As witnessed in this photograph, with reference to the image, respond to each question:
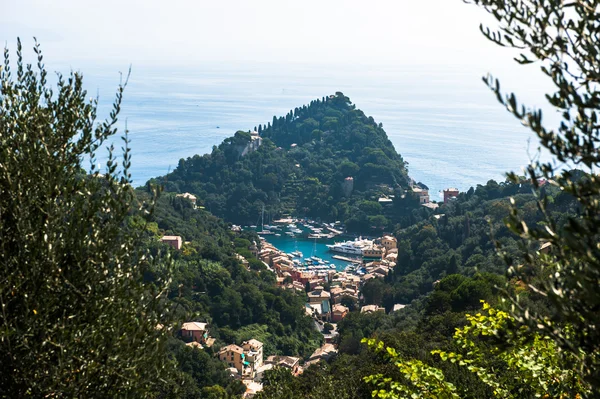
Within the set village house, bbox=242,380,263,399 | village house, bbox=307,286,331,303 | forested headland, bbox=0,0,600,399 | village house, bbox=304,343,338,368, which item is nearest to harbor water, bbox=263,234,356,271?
village house, bbox=307,286,331,303

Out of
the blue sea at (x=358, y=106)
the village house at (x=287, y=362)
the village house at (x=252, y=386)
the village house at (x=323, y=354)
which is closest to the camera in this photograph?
the village house at (x=252, y=386)

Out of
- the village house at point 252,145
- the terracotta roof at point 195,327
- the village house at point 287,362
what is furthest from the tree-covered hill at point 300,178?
the terracotta roof at point 195,327

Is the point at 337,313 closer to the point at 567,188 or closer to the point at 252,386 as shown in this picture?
the point at 252,386

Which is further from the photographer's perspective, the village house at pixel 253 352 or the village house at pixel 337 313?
the village house at pixel 337 313

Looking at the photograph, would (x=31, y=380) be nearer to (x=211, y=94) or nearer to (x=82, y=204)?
(x=82, y=204)

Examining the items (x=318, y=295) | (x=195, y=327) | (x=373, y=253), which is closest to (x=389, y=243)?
(x=373, y=253)

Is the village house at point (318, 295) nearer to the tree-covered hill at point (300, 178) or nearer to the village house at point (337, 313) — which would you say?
the village house at point (337, 313)

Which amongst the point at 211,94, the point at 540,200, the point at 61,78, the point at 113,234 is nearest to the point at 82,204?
the point at 113,234

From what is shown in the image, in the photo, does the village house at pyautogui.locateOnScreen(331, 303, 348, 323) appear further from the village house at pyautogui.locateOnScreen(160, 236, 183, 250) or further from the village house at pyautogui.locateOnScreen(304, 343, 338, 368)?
the village house at pyautogui.locateOnScreen(160, 236, 183, 250)
